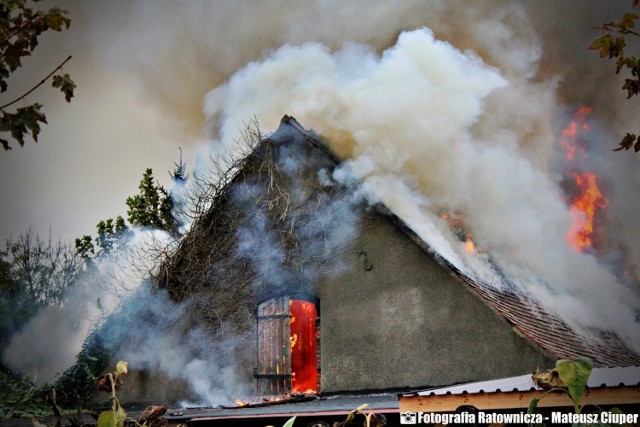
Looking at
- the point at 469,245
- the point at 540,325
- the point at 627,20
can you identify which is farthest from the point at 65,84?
the point at 469,245

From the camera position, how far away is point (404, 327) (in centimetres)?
1034

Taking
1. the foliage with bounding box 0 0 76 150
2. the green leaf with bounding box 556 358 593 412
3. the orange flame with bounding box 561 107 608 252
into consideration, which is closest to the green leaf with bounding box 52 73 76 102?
the foliage with bounding box 0 0 76 150

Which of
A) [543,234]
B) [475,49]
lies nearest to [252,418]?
[543,234]

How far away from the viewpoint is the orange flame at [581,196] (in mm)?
13758

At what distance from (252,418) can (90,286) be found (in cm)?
1888

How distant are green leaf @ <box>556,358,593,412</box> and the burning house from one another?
7.12m

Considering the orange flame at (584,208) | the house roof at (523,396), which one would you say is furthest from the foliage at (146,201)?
the house roof at (523,396)

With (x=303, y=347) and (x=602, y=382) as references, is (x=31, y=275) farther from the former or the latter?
(x=602, y=382)

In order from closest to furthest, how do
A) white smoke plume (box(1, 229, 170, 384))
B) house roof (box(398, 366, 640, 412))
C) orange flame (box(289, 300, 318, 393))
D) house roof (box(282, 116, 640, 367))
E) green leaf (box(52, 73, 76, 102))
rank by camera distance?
green leaf (box(52, 73, 76, 102))
house roof (box(398, 366, 640, 412))
house roof (box(282, 116, 640, 367))
orange flame (box(289, 300, 318, 393))
white smoke plume (box(1, 229, 170, 384))

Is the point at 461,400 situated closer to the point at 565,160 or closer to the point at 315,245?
the point at 315,245

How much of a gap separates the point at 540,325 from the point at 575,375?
8.89m

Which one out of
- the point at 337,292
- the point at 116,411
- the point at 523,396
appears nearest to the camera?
the point at 116,411

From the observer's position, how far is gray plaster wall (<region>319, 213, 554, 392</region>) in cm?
941

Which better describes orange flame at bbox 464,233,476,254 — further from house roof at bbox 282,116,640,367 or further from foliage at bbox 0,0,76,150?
foliage at bbox 0,0,76,150
